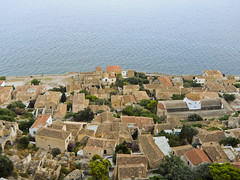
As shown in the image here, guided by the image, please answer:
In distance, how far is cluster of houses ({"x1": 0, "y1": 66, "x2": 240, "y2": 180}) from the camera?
21086 millimetres

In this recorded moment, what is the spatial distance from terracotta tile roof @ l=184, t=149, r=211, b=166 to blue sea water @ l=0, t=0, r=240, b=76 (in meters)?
42.9

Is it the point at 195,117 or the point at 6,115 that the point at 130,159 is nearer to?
the point at 195,117

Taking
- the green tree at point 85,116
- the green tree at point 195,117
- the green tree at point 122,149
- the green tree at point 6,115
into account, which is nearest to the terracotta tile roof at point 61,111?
the green tree at point 85,116

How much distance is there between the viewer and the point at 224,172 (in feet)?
56.3

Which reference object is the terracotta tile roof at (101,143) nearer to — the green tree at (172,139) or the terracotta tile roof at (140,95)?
the green tree at (172,139)

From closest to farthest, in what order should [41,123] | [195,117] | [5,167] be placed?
1. [5,167]
2. [41,123]
3. [195,117]

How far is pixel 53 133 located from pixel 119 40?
2377 inches

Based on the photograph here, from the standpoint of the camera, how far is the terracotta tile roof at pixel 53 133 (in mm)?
24250

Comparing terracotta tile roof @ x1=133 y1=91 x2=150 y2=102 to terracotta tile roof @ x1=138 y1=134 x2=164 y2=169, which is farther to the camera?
terracotta tile roof @ x1=133 y1=91 x2=150 y2=102

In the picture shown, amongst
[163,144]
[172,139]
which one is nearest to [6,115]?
[163,144]

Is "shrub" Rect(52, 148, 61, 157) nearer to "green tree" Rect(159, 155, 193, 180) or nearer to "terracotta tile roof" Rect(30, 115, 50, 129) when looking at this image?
"terracotta tile roof" Rect(30, 115, 50, 129)

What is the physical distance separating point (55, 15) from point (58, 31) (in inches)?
1109

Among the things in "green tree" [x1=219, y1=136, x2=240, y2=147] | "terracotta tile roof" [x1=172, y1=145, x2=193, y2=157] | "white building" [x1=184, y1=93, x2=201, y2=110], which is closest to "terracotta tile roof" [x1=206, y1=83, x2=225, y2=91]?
"white building" [x1=184, y1=93, x2=201, y2=110]

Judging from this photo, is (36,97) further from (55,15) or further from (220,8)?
(220,8)
